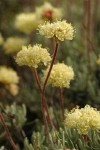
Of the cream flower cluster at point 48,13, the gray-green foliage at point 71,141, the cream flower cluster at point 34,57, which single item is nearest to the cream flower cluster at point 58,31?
the cream flower cluster at point 34,57

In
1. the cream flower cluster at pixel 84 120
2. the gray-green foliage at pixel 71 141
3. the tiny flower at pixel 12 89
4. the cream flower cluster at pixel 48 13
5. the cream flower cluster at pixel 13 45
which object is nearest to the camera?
the cream flower cluster at pixel 84 120

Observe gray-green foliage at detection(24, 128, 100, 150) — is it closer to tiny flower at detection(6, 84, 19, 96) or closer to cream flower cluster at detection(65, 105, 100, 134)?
cream flower cluster at detection(65, 105, 100, 134)

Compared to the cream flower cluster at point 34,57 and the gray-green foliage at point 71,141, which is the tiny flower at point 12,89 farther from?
the cream flower cluster at point 34,57

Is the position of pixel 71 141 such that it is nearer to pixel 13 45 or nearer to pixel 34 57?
pixel 34 57

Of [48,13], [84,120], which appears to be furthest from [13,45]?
[84,120]

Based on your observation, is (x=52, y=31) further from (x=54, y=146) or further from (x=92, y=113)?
(x=54, y=146)

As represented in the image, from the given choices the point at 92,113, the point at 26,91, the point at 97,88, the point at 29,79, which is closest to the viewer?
the point at 92,113

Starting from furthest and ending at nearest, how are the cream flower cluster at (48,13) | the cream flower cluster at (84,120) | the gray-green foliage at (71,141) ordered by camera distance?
the cream flower cluster at (48,13)
the gray-green foliage at (71,141)
the cream flower cluster at (84,120)

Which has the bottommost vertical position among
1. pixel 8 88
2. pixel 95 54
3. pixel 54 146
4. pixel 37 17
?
pixel 54 146

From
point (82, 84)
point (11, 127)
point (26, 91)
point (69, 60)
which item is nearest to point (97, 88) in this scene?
point (82, 84)

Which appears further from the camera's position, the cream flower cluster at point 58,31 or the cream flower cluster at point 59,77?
the cream flower cluster at point 59,77

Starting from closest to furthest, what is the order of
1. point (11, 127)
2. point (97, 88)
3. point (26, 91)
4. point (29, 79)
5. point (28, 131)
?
point (11, 127) < point (28, 131) < point (97, 88) < point (26, 91) < point (29, 79)
